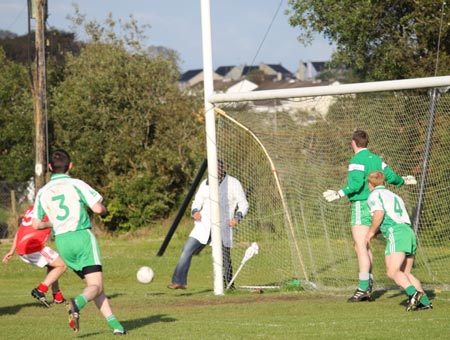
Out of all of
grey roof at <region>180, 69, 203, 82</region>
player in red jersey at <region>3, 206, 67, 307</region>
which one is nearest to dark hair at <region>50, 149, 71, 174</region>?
player in red jersey at <region>3, 206, 67, 307</region>

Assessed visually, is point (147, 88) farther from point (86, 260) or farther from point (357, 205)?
point (86, 260)

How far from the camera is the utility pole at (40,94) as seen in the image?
1000 inches

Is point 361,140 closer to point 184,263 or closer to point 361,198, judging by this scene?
point 361,198

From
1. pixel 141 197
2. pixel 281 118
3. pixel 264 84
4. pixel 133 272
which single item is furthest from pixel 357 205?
pixel 264 84

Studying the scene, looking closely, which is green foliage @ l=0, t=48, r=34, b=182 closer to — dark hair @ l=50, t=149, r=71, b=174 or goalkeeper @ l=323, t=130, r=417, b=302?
goalkeeper @ l=323, t=130, r=417, b=302

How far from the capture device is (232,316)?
10.3 m

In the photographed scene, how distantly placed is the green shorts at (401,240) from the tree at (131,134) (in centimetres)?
1722

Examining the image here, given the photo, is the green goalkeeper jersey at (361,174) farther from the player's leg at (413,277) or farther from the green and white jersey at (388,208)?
the player's leg at (413,277)

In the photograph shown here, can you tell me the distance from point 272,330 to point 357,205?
308 cm

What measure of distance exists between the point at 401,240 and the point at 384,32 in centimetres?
1192

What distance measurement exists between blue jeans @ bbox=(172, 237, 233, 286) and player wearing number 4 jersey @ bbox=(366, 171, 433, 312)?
3.38 meters

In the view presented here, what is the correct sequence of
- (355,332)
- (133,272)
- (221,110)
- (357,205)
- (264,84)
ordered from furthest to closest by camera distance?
(264,84), (133,272), (221,110), (357,205), (355,332)

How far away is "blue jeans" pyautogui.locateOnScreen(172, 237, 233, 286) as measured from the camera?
13422 millimetres

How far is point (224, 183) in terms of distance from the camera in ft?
44.2
